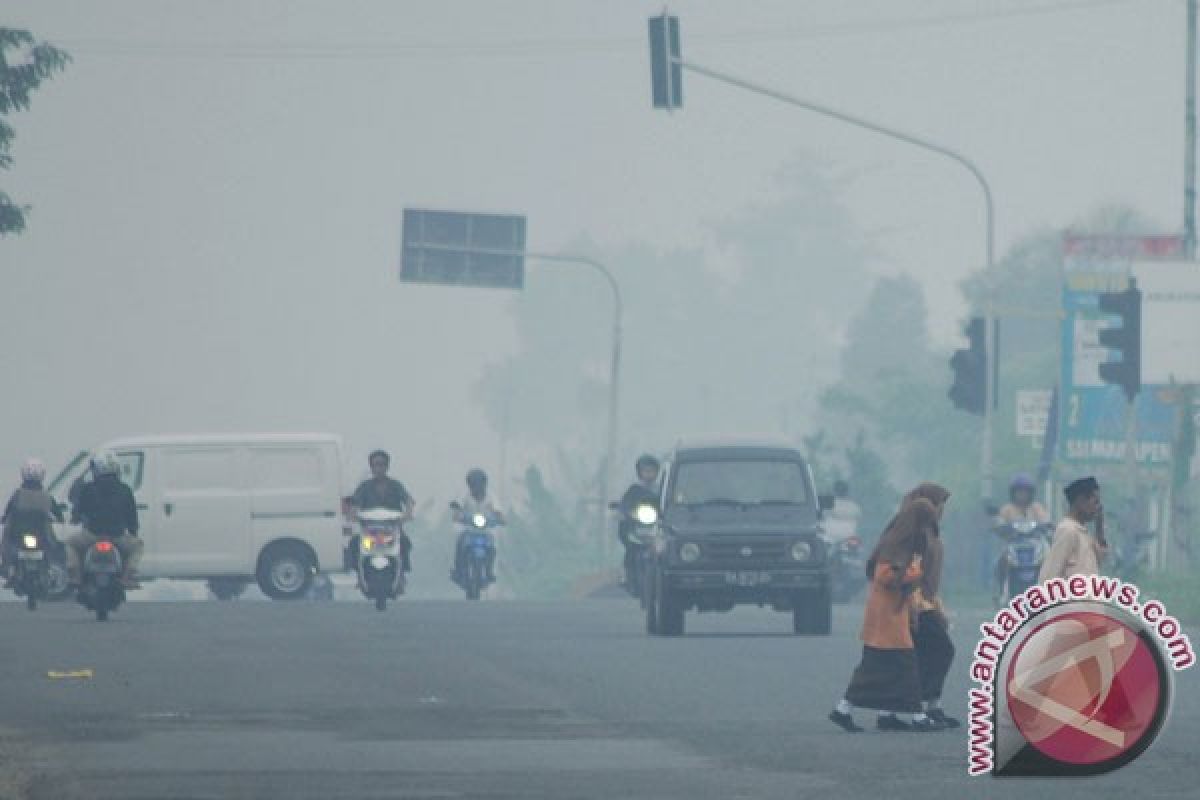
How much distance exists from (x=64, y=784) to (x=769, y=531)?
53.3ft

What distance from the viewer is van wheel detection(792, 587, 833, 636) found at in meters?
32.0

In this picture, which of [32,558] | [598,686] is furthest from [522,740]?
[32,558]

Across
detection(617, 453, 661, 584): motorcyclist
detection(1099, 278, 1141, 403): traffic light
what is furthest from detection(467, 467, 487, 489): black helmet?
detection(1099, 278, 1141, 403): traffic light

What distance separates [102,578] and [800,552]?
23.8ft

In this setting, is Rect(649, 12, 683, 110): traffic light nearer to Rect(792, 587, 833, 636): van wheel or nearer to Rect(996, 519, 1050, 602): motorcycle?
Rect(996, 519, 1050, 602): motorcycle

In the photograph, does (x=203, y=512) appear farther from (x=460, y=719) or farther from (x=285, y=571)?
(x=460, y=719)

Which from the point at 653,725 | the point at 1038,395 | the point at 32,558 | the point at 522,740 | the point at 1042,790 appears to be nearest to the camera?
the point at 1042,790

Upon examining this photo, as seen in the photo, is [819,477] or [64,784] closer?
[64,784]

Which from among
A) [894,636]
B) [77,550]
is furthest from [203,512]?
[894,636]

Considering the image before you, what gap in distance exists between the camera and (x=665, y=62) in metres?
40.4

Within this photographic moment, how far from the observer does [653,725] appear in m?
20.1

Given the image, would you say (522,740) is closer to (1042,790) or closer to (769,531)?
(1042,790)

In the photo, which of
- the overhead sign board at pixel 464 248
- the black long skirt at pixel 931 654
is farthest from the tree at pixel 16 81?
the black long skirt at pixel 931 654

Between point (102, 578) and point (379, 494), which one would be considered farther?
point (379, 494)
